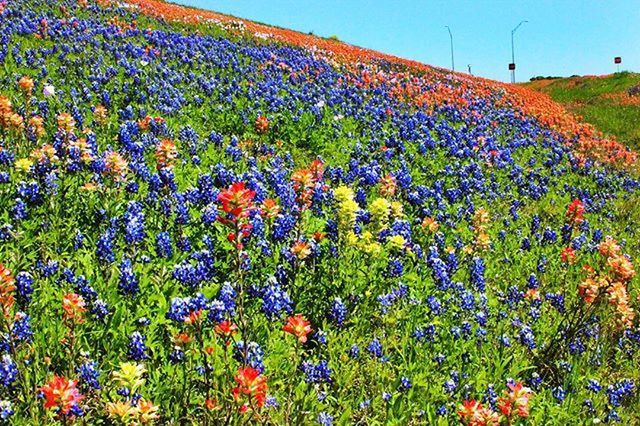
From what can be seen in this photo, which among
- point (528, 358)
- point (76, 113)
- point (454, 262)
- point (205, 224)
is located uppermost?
point (76, 113)

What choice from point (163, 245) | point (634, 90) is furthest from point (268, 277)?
point (634, 90)

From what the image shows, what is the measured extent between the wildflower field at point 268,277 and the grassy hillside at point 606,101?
668 inches

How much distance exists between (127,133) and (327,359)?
4535mm

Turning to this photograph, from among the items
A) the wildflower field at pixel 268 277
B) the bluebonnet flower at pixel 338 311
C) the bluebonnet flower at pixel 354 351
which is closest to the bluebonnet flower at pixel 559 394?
the wildflower field at pixel 268 277

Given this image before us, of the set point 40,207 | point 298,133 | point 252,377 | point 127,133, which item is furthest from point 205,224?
point 298,133

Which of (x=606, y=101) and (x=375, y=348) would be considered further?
(x=606, y=101)

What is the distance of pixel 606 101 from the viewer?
33.8m

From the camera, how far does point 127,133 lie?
759cm

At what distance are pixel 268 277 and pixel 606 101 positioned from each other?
34509 mm

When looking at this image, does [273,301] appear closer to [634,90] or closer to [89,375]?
[89,375]

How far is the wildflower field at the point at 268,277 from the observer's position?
3.70 metres

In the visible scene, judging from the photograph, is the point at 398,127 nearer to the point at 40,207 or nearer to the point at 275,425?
the point at 40,207

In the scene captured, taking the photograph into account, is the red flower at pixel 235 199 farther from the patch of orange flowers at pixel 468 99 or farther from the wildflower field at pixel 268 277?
the patch of orange flowers at pixel 468 99

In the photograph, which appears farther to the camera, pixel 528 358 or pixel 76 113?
pixel 76 113
